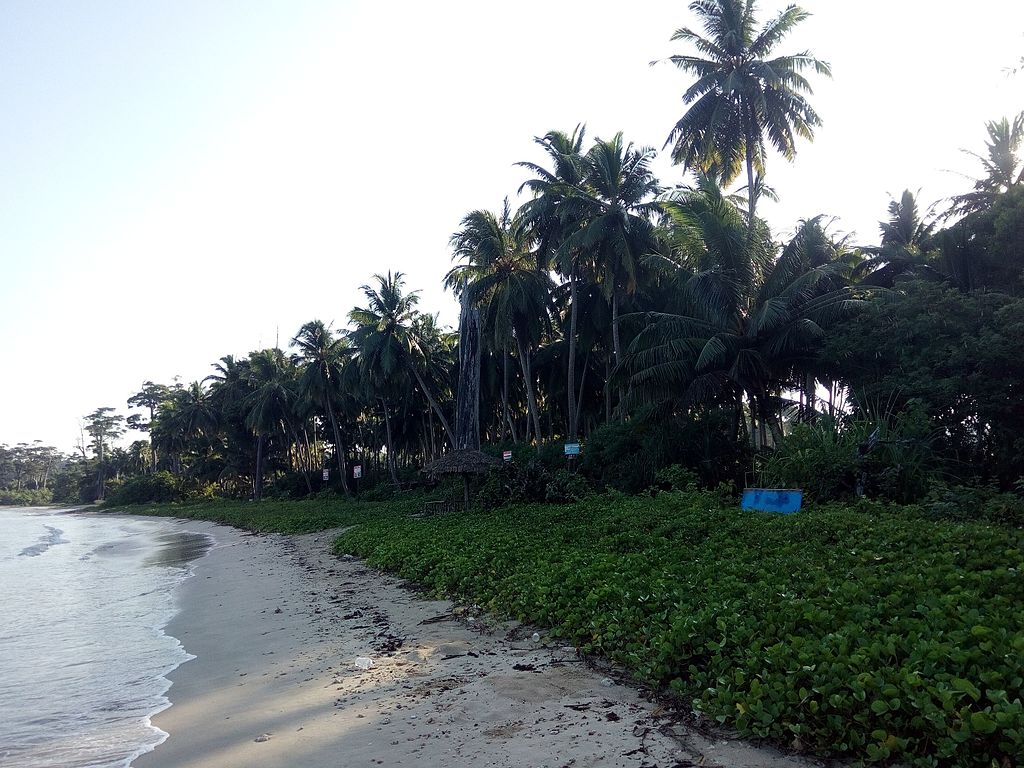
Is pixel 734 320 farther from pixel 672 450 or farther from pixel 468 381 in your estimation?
pixel 468 381

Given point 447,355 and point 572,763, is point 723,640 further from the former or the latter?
point 447,355

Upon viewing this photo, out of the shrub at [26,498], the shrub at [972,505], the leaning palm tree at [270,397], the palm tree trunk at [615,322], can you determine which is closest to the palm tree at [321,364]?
the leaning palm tree at [270,397]

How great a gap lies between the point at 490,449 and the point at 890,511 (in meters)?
23.2

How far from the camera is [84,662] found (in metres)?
8.52

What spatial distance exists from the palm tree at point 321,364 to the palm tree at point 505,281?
52.1ft

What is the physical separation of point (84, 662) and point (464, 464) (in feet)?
43.2

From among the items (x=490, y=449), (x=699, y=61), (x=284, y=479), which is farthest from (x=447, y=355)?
(x=699, y=61)

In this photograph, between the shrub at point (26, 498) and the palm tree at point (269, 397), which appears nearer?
the palm tree at point (269, 397)

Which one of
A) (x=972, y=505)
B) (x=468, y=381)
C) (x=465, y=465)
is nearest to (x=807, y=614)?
(x=972, y=505)

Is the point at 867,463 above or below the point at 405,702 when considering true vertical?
above

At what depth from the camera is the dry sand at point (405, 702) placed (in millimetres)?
4320

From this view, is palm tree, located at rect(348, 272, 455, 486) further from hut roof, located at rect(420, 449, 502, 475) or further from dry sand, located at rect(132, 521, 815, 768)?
dry sand, located at rect(132, 521, 815, 768)

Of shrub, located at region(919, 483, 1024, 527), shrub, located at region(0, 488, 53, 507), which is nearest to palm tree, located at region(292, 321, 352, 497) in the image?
shrub, located at region(919, 483, 1024, 527)

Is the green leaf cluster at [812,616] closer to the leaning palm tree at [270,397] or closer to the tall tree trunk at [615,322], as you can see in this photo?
the tall tree trunk at [615,322]
